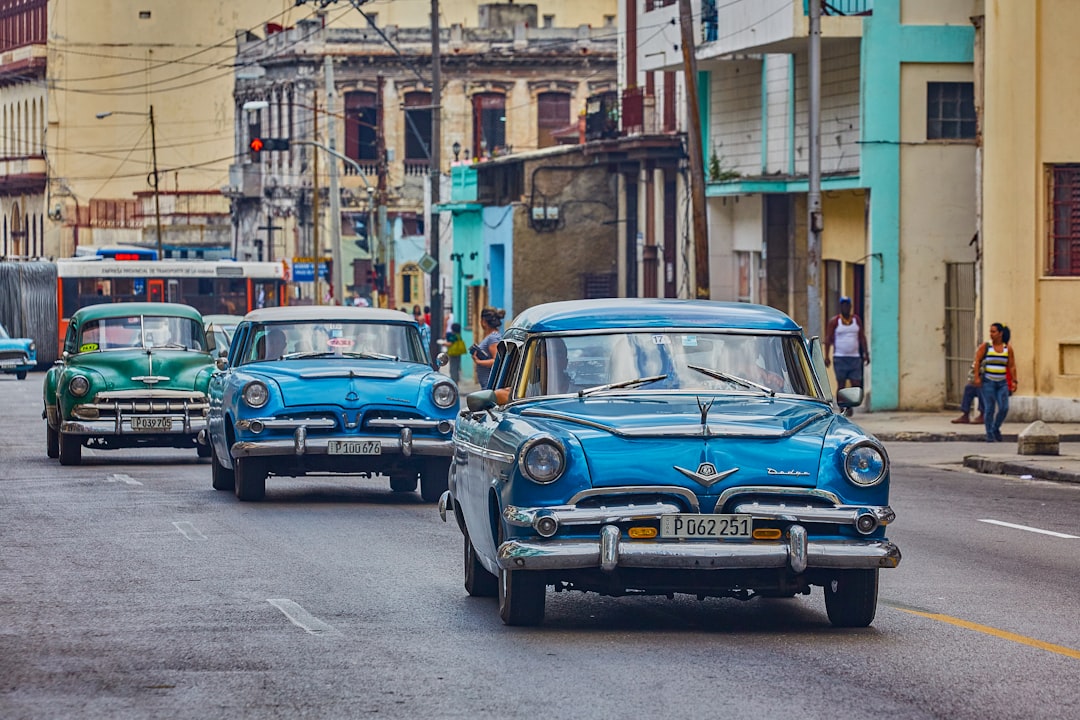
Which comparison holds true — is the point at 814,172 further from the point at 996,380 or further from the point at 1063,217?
the point at 996,380

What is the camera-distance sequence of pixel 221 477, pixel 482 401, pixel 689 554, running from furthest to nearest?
pixel 221 477, pixel 482 401, pixel 689 554

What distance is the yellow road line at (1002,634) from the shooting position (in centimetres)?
1010

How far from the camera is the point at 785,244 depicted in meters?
40.3

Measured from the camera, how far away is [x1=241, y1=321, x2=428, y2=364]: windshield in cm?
1955

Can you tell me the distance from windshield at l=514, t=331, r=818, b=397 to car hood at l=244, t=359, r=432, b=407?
7.14m

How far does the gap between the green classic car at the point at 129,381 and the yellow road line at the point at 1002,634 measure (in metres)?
13.1

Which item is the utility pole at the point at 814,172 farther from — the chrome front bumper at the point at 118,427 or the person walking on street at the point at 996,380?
the chrome front bumper at the point at 118,427

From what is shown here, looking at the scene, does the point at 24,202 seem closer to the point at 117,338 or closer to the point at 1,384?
the point at 1,384

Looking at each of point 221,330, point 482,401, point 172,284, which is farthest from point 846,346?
point 172,284

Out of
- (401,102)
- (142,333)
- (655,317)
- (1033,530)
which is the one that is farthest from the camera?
(401,102)

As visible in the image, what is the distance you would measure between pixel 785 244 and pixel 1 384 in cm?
1930

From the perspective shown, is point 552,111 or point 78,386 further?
point 552,111

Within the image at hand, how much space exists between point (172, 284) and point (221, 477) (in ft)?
115

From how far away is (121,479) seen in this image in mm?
21828
